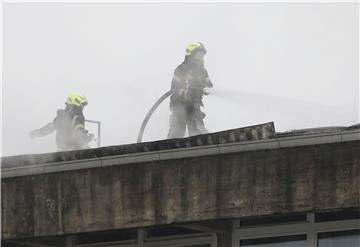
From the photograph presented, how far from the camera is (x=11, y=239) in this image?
12211 mm

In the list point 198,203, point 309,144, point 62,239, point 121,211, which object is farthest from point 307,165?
point 62,239

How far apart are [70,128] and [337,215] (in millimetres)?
5954

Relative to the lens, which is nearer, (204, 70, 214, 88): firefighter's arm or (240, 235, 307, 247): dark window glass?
(240, 235, 307, 247): dark window glass

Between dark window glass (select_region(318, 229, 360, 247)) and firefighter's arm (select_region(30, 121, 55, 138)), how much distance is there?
5.89 meters

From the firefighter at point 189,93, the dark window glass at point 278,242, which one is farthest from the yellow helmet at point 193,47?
the dark window glass at point 278,242

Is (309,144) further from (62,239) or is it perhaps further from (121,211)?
(62,239)

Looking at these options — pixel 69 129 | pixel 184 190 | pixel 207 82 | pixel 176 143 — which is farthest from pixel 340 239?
pixel 69 129

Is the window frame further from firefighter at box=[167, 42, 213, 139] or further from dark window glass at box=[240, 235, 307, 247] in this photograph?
firefighter at box=[167, 42, 213, 139]

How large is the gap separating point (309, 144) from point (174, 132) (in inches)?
176

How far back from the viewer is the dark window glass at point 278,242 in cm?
1154

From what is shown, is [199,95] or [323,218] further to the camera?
[199,95]

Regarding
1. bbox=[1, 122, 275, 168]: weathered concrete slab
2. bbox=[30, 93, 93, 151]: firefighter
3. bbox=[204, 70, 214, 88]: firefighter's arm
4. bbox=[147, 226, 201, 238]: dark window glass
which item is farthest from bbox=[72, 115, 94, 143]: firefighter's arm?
bbox=[147, 226, 201, 238]: dark window glass

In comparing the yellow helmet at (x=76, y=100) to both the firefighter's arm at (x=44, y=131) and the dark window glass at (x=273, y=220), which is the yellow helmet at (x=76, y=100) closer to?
the firefighter's arm at (x=44, y=131)

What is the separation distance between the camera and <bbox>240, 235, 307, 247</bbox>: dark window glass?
1154 centimetres
